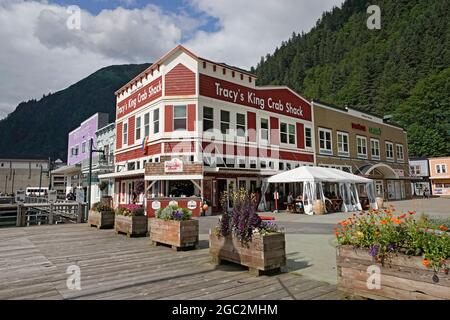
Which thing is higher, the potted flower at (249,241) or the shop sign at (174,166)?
the shop sign at (174,166)

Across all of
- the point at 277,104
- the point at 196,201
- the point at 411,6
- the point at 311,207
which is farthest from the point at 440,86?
the point at 196,201

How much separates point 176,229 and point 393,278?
5525mm

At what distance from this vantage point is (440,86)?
2557 inches

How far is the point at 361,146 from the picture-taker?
A: 111 ft

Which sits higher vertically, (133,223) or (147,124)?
(147,124)

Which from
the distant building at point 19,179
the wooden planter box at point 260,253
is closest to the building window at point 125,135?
the wooden planter box at point 260,253

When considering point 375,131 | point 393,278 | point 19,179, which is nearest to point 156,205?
point 393,278

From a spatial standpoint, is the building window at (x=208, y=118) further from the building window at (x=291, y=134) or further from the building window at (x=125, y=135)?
the building window at (x=291, y=134)

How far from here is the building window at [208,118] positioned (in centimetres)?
2100

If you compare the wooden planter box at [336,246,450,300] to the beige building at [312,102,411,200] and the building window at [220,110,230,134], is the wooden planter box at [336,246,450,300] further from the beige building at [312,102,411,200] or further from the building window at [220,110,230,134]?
the beige building at [312,102,411,200]

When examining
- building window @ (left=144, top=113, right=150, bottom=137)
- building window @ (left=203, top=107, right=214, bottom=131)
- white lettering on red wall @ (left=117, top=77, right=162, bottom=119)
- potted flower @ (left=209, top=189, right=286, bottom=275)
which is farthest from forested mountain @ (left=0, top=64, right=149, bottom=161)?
potted flower @ (left=209, top=189, right=286, bottom=275)

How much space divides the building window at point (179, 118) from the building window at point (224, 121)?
2.74 metres

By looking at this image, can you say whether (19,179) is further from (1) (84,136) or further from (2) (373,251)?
(2) (373,251)
